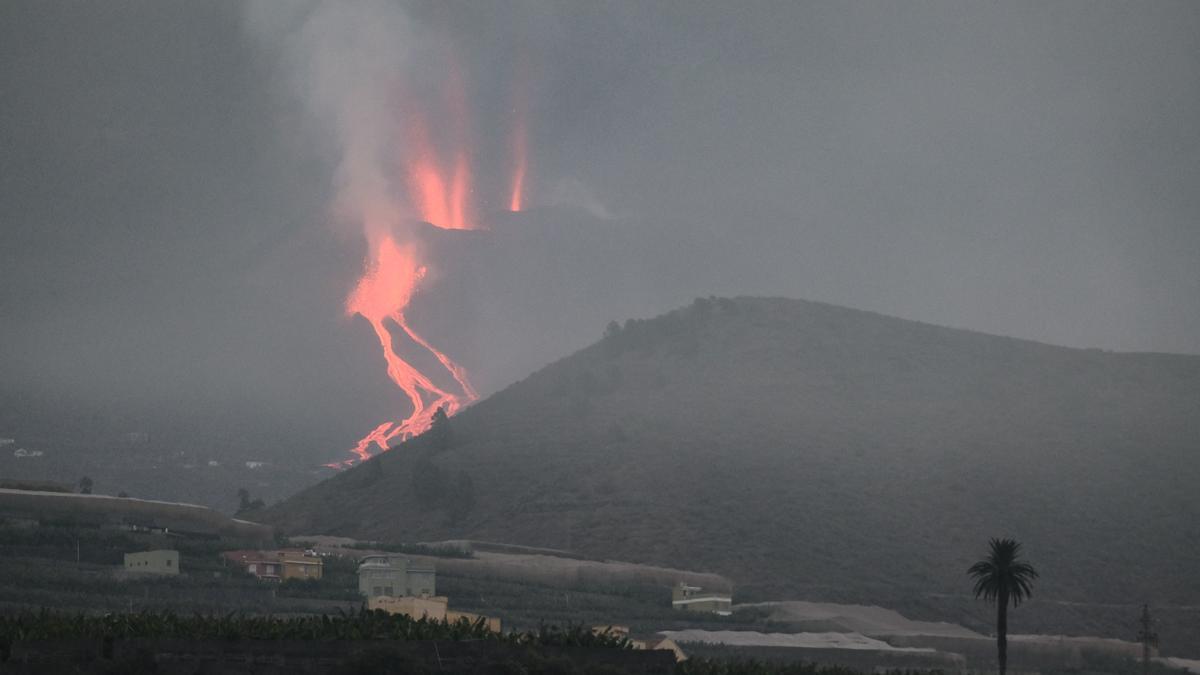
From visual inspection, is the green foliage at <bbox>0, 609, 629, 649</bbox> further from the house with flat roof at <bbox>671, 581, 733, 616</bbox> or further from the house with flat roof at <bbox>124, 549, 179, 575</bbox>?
the house with flat roof at <bbox>671, 581, 733, 616</bbox>

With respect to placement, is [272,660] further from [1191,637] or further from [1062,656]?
[1191,637]

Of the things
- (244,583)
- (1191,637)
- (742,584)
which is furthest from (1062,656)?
(244,583)

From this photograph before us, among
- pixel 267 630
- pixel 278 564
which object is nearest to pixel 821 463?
pixel 278 564

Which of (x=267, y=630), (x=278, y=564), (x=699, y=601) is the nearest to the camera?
(x=267, y=630)

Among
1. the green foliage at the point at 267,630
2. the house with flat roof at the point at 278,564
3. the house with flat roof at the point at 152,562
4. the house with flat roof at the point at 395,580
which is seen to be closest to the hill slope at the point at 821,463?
the house with flat roof at the point at 395,580

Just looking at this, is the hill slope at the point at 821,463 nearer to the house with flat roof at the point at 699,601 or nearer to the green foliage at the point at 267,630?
the house with flat roof at the point at 699,601

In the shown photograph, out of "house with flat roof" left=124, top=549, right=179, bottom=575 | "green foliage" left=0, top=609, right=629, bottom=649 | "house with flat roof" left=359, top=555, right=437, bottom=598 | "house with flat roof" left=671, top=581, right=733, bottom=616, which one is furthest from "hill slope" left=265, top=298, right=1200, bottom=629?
"green foliage" left=0, top=609, right=629, bottom=649

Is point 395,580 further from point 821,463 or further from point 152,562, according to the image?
point 821,463

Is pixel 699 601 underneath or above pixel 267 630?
above
